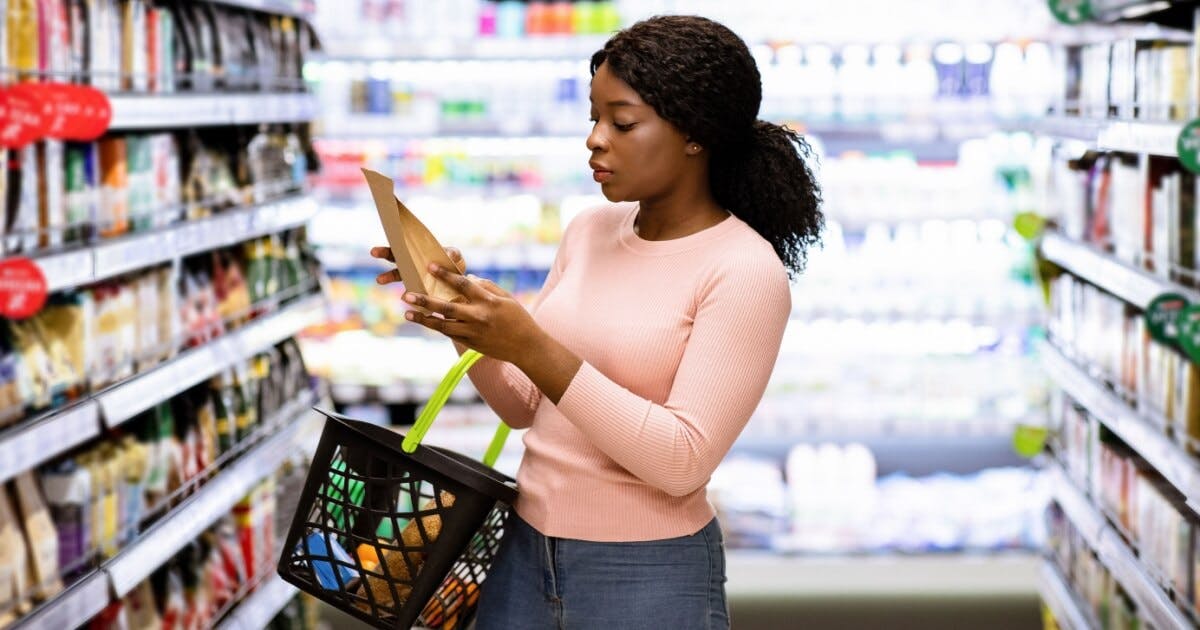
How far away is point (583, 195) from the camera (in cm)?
500

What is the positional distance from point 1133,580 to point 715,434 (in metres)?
1.50

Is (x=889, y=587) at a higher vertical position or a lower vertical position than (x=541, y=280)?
lower

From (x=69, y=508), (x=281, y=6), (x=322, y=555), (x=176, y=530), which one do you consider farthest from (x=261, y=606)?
(x=322, y=555)

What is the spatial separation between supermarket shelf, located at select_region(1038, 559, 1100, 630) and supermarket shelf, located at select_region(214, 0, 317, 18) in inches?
97.6

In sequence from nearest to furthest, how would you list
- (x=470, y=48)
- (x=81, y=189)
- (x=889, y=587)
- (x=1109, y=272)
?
(x=81, y=189) → (x=1109, y=272) → (x=889, y=587) → (x=470, y=48)

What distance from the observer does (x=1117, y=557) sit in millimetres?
3082

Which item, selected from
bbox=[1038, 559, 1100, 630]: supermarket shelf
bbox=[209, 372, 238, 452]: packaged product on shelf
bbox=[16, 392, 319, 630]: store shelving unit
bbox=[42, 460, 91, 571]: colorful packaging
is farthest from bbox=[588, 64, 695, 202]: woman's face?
bbox=[1038, 559, 1100, 630]: supermarket shelf

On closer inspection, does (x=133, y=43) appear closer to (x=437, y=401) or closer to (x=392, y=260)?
(x=392, y=260)

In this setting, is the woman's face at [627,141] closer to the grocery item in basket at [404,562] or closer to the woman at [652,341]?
the woman at [652,341]

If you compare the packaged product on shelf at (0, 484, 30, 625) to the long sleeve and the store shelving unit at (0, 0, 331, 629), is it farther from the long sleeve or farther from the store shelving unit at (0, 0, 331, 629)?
the long sleeve

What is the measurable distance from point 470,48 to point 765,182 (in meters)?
3.02

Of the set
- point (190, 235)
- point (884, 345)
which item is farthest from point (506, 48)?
point (190, 235)

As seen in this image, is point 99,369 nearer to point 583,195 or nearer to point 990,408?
point 583,195

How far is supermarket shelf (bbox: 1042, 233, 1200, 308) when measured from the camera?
2.77m
